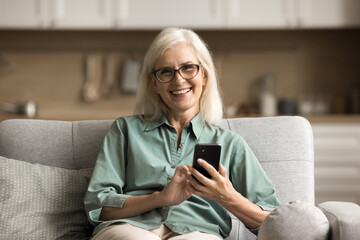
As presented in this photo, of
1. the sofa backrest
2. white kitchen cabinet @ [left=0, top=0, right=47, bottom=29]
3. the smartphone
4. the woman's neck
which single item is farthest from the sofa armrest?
white kitchen cabinet @ [left=0, top=0, right=47, bottom=29]

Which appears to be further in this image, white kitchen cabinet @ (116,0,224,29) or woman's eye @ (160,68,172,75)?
white kitchen cabinet @ (116,0,224,29)

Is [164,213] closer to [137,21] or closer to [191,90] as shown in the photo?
[191,90]

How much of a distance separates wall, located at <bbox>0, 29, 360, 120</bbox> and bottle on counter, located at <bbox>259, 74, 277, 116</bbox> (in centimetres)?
→ 7

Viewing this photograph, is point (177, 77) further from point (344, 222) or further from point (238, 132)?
point (344, 222)

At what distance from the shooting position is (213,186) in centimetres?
171

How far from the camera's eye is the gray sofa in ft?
6.26

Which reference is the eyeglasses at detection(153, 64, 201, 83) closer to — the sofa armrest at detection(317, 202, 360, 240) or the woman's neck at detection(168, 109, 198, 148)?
the woman's neck at detection(168, 109, 198, 148)

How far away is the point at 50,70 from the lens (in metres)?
4.60

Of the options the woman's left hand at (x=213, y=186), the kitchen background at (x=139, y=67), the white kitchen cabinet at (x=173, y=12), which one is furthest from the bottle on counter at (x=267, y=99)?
the woman's left hand at (x=213, y=186)

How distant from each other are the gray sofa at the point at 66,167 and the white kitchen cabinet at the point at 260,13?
2.13 meters

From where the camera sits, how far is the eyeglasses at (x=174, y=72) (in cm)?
198

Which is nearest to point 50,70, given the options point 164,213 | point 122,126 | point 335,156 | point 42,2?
point 42,2

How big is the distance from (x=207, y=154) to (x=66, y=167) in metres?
0.73

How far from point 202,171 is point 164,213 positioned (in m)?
0.25
